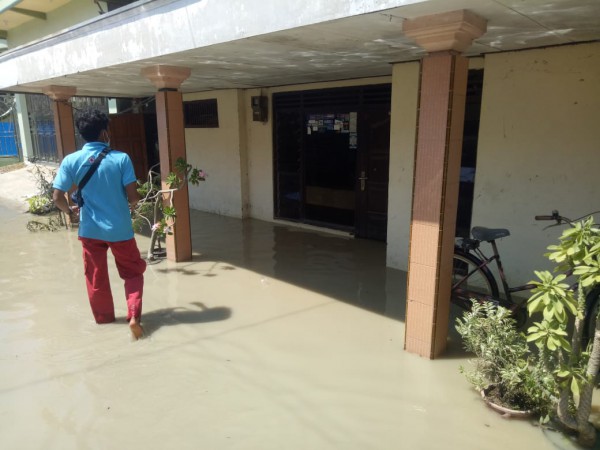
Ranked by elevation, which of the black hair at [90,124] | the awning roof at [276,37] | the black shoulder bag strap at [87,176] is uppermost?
the awning roof at [276,37]

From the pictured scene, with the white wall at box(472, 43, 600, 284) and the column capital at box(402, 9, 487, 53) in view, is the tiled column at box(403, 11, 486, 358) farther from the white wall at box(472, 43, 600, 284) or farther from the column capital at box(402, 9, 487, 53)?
the white wall at box(472, 43, 600, 284)

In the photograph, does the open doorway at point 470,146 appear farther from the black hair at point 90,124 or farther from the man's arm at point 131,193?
the black hair at point 90,124

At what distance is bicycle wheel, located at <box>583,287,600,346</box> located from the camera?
3.03 meters

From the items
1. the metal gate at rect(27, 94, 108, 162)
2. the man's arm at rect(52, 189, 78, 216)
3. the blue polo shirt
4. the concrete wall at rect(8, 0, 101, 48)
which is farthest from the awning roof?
the metal gate at rect(27, 94, 108, 162)

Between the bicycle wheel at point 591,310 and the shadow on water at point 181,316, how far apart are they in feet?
9.71

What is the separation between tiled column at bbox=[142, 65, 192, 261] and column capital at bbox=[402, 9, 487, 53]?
3.34 m

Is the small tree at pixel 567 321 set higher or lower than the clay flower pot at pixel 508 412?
higher

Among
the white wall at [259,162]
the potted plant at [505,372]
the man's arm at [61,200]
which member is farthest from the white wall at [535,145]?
the white wall at [259,162]

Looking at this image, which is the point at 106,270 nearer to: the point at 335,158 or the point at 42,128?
the point at 335,158

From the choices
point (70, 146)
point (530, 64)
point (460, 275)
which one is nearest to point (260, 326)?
point (460, 275)

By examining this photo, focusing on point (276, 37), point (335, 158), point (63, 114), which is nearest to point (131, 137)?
point (63, 114)

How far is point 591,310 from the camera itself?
309 cm

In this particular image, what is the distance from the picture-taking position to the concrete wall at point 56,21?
10545mm

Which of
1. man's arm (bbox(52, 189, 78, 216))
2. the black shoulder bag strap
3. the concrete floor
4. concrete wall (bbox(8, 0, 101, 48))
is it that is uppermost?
concrete wall (bbox(8, 0, 101, 48))
